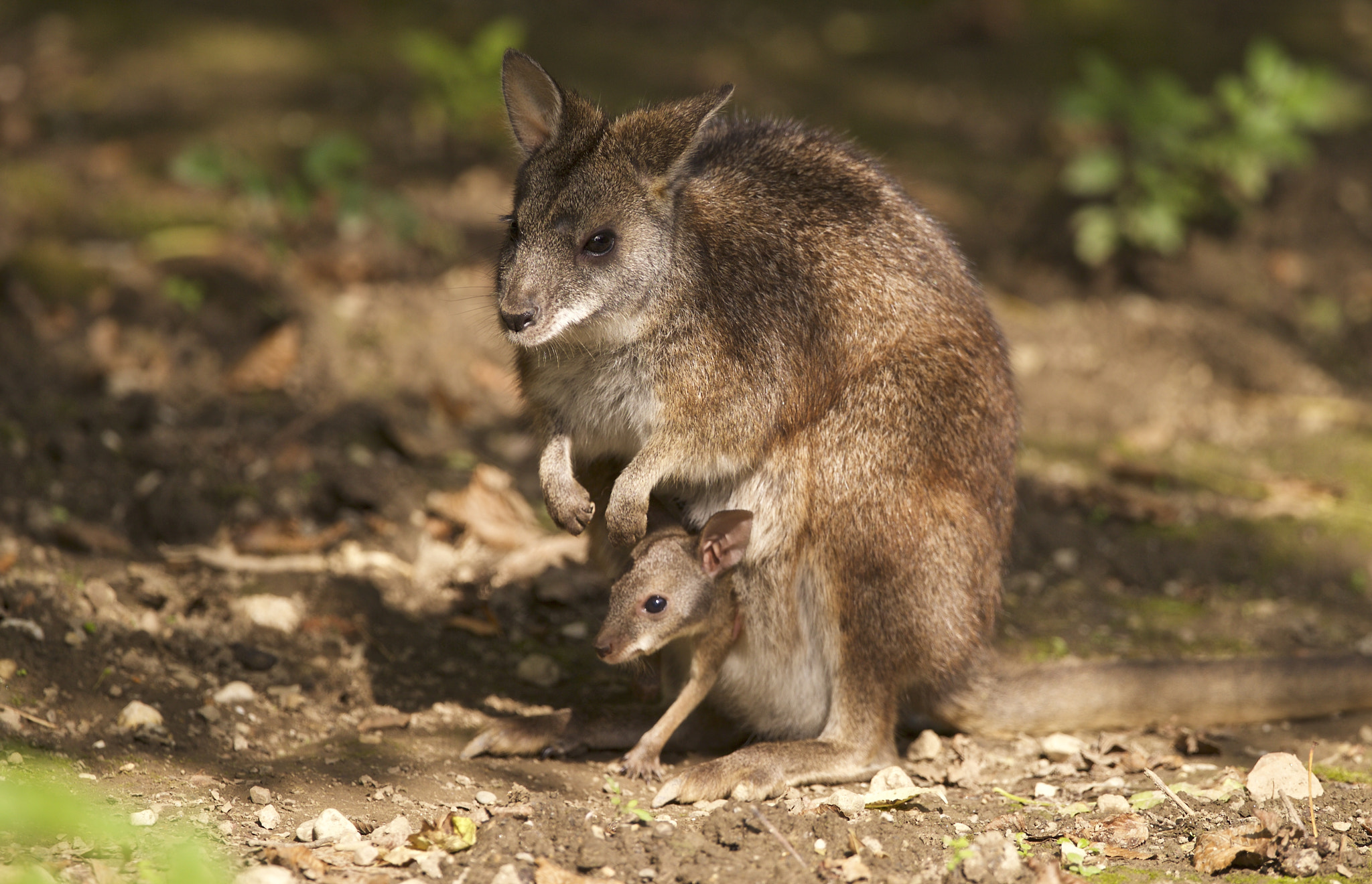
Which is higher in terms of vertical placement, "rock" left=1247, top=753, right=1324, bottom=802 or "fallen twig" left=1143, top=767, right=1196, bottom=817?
"rock" left=1247, top=753, right=1324, bottom=802

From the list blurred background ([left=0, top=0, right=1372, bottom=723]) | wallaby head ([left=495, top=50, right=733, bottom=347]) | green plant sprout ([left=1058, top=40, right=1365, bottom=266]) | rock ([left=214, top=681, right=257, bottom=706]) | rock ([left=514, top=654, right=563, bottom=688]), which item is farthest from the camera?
green plant sprout ([left=1058, top=40, right=1365, bottom=266])

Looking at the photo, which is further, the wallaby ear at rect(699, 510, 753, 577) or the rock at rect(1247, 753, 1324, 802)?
the wallaby ear at rect(699, 510, 753, 577)

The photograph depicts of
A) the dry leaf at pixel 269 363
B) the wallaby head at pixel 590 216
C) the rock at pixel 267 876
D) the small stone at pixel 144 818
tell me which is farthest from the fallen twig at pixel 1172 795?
the dry leaf at pixel 269 363

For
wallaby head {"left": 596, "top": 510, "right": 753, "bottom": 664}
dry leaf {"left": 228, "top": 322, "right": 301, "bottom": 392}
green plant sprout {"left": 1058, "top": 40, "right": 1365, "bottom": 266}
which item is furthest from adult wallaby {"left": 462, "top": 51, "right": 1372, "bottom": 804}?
green plant sprout {"left": 1058, "top": 40, "right": 1365, "bottom": 266}

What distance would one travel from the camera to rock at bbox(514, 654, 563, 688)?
469 cm

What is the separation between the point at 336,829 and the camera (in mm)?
3322

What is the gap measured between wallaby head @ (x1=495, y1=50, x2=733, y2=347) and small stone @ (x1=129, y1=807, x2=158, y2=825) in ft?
5.15

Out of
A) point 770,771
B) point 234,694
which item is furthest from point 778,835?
point 234,694

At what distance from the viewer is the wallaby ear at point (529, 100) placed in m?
3.91

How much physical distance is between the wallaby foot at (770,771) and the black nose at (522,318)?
141 cm

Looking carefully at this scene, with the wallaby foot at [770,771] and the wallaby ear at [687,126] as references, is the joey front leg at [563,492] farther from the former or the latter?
the wallaby foot at [770,771]

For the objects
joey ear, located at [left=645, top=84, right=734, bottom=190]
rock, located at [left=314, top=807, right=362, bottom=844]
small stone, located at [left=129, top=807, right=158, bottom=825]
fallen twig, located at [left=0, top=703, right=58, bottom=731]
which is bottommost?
rock, located at [left=314, top=807, right=362, bottom=844]

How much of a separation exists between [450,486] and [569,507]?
5.83ft

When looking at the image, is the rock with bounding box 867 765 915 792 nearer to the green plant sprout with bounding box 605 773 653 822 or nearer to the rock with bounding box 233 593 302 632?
the green plant sprout with bounding box 605 773 653 822
